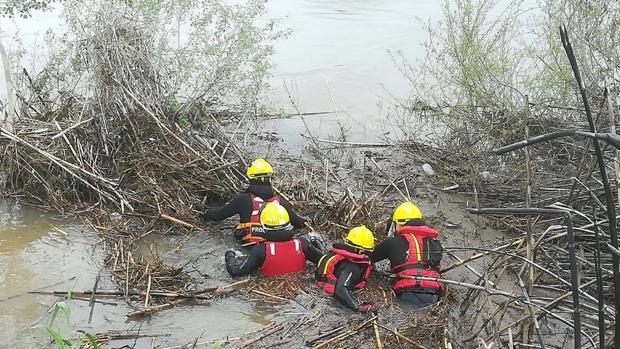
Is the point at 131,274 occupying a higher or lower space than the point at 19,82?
lower

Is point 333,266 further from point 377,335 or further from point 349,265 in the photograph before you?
point 377,335

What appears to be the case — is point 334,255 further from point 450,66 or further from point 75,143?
point 450,66

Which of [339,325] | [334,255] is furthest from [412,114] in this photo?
[339,325]

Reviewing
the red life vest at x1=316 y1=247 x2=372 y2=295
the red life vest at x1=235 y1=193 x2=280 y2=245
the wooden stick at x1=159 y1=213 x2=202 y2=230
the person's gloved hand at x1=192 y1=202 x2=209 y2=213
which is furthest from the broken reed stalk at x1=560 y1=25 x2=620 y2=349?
the person's gloved hand at x1=192 y1=202 x2=209 y2=213

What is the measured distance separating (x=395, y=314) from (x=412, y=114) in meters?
4.95

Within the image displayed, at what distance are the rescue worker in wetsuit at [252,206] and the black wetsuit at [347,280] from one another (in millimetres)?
1133

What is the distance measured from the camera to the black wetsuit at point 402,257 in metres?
5.56

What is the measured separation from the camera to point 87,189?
7.20m

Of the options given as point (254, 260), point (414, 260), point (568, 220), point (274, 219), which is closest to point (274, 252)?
point (254, 260)

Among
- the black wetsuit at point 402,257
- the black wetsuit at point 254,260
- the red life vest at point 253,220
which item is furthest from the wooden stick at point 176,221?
the black wetsuit at point 402,257

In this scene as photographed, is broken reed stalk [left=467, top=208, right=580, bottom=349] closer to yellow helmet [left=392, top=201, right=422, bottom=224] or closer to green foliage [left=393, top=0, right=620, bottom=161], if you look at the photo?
yellow helmet [left=392, top=201, right=422, bottom=224]

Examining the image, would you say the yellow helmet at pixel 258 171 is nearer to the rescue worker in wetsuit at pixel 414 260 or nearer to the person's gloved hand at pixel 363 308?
the rescue worker in wetsuit at pixel 414 260

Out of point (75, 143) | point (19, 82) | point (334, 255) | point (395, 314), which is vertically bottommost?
point (395, 314)

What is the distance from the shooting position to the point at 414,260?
221 inches
